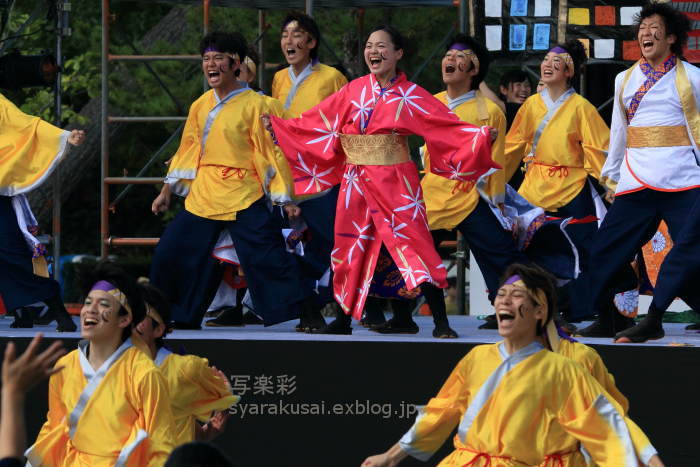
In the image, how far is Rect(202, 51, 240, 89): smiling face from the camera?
697cm

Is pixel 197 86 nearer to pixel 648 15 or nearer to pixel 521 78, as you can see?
pixel 521 78

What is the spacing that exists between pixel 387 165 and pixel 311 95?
93cm

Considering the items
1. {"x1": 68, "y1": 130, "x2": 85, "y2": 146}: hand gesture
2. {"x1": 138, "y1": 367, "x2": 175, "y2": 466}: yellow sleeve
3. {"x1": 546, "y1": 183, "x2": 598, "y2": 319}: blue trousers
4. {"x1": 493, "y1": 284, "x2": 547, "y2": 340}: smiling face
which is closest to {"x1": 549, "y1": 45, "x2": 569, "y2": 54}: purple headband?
{"x1": 546, "y1": 183, "x2": 598, "y2": 319}: blue trousers

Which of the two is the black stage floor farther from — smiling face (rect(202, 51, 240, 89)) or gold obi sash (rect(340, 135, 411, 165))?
smiling face (rect(202, 51, 240, 89))

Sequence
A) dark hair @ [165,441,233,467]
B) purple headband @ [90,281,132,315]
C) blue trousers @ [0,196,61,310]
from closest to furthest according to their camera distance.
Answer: dark hair @ [165,441,233,467], purple headband @ [90,281,132,315], blue trousers @ [0,196,61,310]

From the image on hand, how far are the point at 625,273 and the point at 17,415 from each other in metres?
3.90

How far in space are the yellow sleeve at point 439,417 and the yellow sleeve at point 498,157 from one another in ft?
7.53

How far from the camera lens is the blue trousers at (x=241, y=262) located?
700 centimetres

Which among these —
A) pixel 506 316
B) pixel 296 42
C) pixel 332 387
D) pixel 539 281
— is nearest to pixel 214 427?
pixel 332 387

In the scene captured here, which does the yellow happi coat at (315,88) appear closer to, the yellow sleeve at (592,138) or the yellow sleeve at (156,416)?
the yellow sleeve at (592,138)

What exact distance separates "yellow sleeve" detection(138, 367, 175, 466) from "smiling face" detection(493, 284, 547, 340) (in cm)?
106

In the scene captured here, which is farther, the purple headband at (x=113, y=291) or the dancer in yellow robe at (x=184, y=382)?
the dancer in yellow robe at (x=184, y=382)

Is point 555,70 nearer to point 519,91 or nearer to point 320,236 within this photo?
point 519,91

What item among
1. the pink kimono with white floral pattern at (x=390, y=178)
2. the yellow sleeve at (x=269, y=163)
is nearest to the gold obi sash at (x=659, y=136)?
the pink kimono with white floral pattern at (x=390, y=178)
